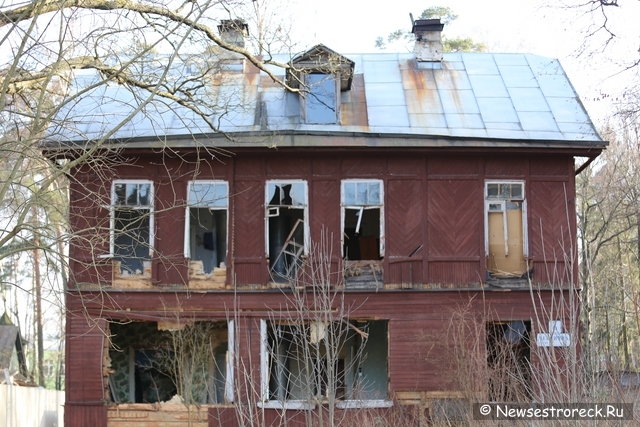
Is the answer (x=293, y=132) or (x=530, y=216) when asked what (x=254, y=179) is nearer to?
(x=293, y=132)

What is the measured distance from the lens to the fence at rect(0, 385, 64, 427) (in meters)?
24.2

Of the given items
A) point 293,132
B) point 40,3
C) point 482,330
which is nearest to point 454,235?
point 482,330

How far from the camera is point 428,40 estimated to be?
73.9ft

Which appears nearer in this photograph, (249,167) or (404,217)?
(404,217)

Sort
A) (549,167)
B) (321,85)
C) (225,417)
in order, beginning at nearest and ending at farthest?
1. (225,417)
2. (549,167)
3. (321,85)

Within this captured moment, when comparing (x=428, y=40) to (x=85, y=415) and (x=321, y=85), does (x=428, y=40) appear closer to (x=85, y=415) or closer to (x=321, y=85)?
(x=321, y=85)

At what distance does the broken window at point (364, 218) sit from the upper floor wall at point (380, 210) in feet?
0.11

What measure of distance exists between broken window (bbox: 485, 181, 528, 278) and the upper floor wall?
2cm

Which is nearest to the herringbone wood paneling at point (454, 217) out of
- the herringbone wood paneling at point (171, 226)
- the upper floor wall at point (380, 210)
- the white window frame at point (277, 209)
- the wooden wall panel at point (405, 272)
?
the upper floor wall at point (380, 210)

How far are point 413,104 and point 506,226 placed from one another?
369cm

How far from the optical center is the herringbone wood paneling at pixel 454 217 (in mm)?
19031

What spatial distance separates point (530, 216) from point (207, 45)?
8722 millimetres

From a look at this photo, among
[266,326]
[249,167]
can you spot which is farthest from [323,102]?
[266,326]

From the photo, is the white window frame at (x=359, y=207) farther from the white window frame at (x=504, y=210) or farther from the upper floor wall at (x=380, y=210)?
the white window frame at (x=504, y=210)
